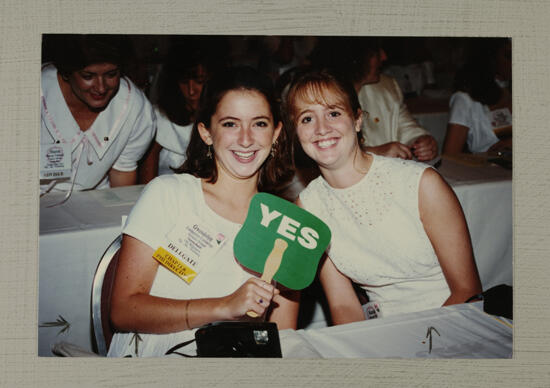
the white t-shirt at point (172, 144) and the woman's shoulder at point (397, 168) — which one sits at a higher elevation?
the white t-shirt at point (172, 144)

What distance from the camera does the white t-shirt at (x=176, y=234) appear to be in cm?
186

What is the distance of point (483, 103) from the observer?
210 cm

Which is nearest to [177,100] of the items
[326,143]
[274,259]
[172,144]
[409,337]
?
[172,144]

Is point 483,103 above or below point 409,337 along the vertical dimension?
above

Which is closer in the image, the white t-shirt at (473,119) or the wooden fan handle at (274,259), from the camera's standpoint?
the wooden fan handle at (274,259)

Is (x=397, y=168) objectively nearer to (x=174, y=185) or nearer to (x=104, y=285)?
(x=174, y=185)

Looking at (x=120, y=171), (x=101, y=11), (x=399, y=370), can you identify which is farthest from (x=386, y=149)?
(x=101, y=11)

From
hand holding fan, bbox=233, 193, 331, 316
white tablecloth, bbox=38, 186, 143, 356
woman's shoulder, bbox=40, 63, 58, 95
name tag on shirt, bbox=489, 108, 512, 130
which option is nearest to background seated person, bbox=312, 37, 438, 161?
name tag on shirt, bbox=489, 108, 512, 130

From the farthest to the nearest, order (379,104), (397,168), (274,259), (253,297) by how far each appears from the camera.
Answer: (379,104) → (397,168) → (274,259) → (253,297)

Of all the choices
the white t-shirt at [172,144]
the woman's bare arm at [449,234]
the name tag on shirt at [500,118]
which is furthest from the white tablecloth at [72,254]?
the name tag on shirt at [500,118]

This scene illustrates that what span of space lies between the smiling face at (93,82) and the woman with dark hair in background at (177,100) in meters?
0.17

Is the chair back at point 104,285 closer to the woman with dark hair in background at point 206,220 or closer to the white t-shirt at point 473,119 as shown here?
the woman with dark hair in background at point 206,220

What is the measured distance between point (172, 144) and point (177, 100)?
0.15 metres

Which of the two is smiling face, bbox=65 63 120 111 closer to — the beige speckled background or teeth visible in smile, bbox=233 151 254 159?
the beige speckled background
